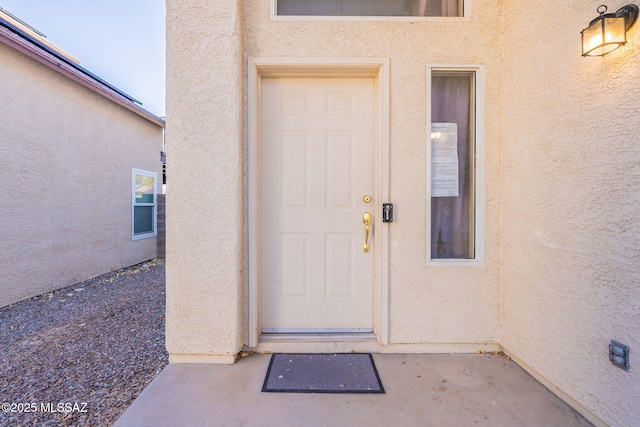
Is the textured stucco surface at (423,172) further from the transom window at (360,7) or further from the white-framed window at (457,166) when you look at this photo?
the transom window at (360,7)

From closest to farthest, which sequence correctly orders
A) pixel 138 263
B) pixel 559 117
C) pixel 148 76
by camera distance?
pixel 559 117 < pixel 138 263 < pixel 148 76

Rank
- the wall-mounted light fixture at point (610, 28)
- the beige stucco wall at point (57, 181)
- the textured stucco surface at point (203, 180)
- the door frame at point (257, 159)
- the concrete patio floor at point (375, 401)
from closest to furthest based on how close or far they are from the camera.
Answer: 1. the wall-mounted light fixture at point (610, 28)
2. the concrete patio floor at point (375, 401)
3. the textured stucco surface at point (203, 180)
4. the door frame at point (257, 159)
5. the beige stucco wall at point (57, 181)

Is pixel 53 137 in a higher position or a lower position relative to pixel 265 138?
higher

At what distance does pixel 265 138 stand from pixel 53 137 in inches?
178

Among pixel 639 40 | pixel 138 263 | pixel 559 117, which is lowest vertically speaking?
pixel 138 263

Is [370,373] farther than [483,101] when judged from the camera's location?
No

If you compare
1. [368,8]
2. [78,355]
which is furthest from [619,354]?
[78,355]

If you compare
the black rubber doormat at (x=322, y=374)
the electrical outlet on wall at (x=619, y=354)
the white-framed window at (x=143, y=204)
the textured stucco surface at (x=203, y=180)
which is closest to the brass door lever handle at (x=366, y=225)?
the black rubber doormat at (x=322, y=374)

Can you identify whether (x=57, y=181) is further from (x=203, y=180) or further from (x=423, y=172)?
(x=423, y=172)

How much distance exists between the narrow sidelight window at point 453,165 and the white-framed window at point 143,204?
677 centimetres

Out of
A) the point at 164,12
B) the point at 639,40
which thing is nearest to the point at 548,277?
the point at 639,40

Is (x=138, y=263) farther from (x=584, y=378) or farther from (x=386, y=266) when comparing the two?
(x=584, y=378)

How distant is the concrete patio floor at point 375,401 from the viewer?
1.65 metres

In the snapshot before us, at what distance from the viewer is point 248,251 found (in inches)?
92.9
